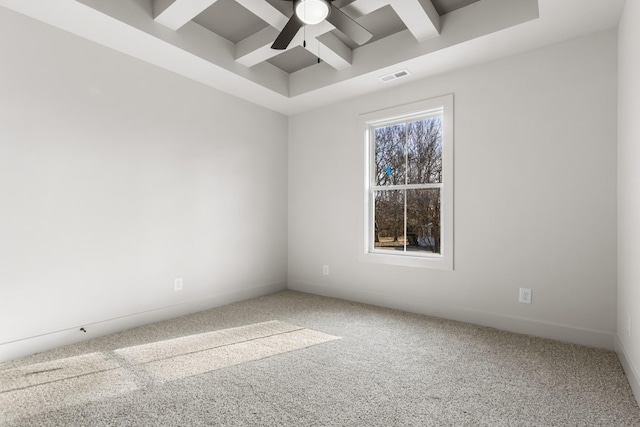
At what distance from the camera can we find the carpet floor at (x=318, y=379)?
169 cm

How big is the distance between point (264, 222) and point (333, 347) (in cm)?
213

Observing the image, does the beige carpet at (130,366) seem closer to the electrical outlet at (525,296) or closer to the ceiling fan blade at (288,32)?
the electrical outlet at (525,296)

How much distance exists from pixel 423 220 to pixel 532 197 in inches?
41.5

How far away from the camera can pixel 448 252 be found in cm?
329

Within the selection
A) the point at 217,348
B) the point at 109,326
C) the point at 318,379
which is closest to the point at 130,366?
the point at 217,348

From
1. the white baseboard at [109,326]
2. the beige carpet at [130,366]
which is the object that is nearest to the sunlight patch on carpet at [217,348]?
the beige carpet at [130,366]

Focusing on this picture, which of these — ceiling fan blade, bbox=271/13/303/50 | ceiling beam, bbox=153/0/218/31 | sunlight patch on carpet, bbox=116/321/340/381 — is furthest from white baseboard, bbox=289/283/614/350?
ceiling beam, bbox=153/0/218/31

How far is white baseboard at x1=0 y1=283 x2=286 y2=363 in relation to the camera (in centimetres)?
239

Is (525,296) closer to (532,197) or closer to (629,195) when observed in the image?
(532,197)

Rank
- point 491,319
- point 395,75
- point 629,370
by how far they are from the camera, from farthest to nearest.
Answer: point 395,75 < point 491,319 < point 629,370

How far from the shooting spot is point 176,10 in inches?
102

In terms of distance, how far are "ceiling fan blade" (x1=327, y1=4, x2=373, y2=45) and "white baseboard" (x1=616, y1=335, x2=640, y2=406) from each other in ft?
9.05

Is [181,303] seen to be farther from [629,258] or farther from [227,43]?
[629,258]

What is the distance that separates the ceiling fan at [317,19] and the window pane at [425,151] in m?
1.36
